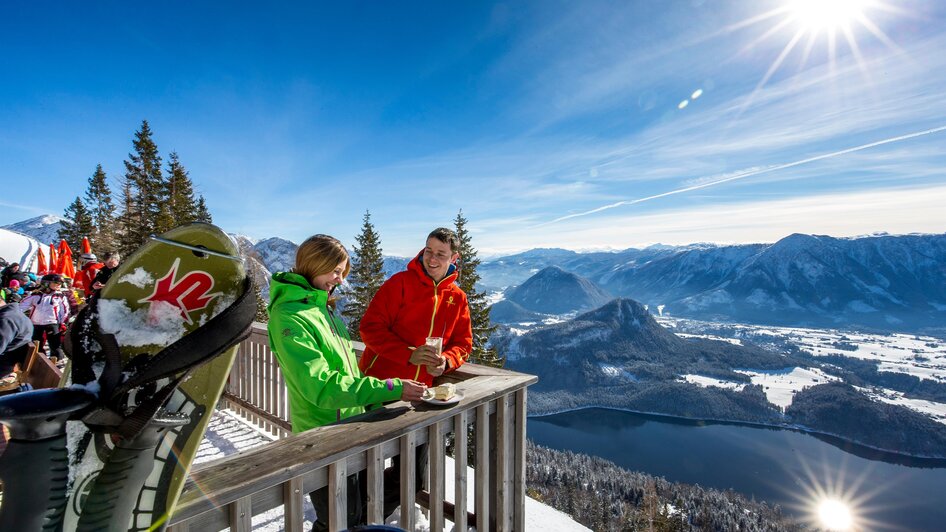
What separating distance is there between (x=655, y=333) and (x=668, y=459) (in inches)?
3898

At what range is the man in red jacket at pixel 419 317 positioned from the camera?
2.88 m

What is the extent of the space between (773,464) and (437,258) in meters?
125

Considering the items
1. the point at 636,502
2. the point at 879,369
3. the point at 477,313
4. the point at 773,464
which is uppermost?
the point at 477,313

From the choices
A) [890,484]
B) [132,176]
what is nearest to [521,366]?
[890,484]

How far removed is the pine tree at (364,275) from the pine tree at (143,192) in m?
9.71

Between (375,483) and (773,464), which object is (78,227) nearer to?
(375,483)

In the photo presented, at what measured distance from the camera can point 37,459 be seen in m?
0.98

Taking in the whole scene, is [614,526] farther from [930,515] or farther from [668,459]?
[930,515]

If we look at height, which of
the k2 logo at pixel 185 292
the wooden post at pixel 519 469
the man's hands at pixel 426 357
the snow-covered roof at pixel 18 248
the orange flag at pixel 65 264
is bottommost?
the wooden post at pixel 519 469

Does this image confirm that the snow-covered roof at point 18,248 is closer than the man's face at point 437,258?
No

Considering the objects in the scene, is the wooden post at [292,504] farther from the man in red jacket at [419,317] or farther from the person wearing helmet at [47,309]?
the person wearing helmet at [47,309]

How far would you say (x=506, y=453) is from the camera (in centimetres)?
283

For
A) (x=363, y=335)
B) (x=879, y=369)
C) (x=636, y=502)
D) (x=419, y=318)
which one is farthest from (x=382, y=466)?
(x=879, y=369)

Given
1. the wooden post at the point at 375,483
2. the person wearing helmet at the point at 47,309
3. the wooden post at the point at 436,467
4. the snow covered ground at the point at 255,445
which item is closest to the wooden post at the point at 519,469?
the snow covered ground at the point at 255,445
